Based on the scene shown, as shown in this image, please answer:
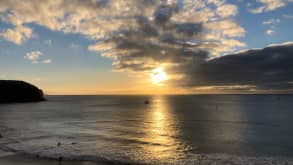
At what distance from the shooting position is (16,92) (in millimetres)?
175875

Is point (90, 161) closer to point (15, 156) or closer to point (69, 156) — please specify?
point (69, 156)

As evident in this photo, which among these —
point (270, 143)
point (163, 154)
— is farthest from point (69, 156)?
point (270, 143)

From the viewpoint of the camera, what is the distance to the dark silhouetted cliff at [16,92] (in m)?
169

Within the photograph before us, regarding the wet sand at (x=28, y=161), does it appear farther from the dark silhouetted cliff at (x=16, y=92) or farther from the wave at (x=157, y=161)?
the dark silhouetted cliff at (x=16, y=92)

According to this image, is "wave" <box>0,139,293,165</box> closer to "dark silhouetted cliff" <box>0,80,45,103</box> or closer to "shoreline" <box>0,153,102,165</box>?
"shoreline" <box>0,153,102,165</box>

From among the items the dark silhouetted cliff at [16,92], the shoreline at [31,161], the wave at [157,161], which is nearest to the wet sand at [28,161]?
the shoreline at [31,161]

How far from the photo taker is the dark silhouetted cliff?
554ft

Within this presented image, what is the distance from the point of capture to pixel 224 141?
31.0m

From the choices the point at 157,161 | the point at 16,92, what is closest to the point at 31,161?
the point at 157,161

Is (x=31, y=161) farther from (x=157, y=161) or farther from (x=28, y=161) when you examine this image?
(x=157, y=161)

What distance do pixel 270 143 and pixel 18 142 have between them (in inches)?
1220

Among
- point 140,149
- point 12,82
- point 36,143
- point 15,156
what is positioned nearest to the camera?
point 15,156

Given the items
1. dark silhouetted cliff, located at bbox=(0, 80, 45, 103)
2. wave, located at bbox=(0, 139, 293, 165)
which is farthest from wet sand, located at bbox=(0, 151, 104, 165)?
dark silhouetted cliff, located at bbox=(0, 80, 45, 103)

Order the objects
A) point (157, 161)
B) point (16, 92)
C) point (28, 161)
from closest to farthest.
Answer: point (28, 161), point (157, 161), point (16, 92)
